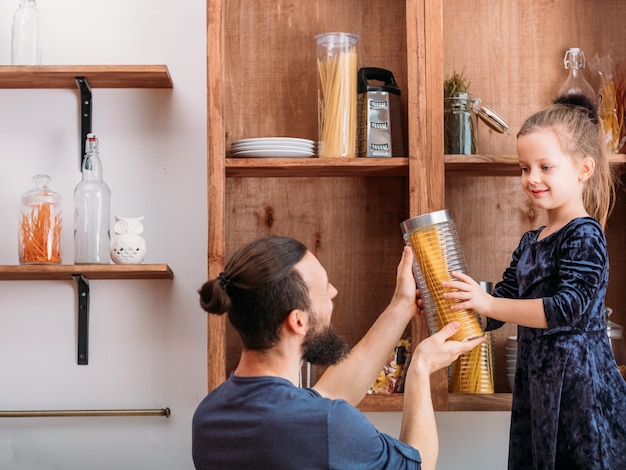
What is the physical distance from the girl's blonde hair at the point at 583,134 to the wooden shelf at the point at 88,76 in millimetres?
949

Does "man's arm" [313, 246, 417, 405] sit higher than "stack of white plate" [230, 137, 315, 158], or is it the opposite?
"stack of white plate" [230, 137, 315, 158]

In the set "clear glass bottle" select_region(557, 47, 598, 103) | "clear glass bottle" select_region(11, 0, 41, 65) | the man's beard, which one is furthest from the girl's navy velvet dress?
"clear glass bottle" select_region(11, 0, 41, 65)

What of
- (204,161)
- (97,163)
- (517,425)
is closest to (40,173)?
(97,163)

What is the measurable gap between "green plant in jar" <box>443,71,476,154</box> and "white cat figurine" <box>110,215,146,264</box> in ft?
2.59

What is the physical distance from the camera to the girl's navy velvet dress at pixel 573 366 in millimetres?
1784

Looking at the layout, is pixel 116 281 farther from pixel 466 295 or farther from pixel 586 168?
pixel 586 168

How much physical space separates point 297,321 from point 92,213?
3.27 ft

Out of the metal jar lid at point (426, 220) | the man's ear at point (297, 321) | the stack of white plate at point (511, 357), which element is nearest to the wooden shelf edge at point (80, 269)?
the metal jar lid at point (426, 220)

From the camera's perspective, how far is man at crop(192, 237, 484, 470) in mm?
1353

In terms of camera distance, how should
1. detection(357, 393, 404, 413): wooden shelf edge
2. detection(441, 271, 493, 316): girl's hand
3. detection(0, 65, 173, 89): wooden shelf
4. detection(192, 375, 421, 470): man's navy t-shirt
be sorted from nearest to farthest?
detection(192, 375, 421, 470): man's navy t-shirt, detection(441, 271, 493, 316): girl's hand, detection(357, 393, 404, 413): wooden shelf edge, detection(0, 65, 173, 89): wooden shelf

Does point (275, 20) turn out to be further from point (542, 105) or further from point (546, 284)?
point (546, 284)

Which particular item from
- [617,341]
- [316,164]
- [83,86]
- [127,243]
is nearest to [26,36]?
[83,86]

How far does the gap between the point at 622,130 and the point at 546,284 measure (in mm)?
588

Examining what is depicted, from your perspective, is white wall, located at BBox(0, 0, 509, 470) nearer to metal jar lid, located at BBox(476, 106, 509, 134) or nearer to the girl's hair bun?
metal jar lid, located at BBox(476, 106, 509, 134)
